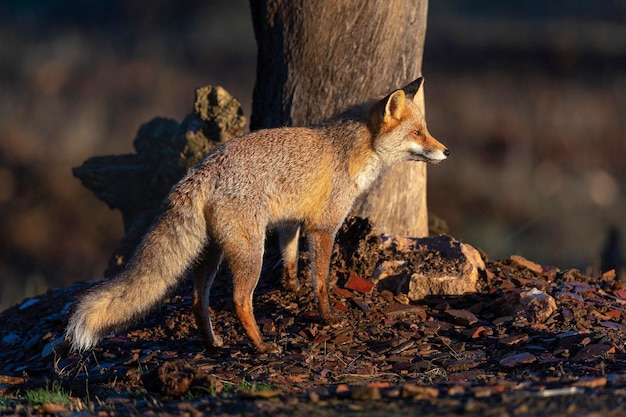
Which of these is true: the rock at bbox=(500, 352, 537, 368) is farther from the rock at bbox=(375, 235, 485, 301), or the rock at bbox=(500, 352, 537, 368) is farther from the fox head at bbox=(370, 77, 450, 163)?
the fox head at bbox=(370, 77, 450, 163)

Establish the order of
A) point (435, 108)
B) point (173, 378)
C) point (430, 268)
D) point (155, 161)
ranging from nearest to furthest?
point (173, 378), point (430, 268), point (155, 161), point (435, 108)

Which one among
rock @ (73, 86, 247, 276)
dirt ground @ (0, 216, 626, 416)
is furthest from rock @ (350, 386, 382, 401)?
rock @ (73, 86, 247, 276)

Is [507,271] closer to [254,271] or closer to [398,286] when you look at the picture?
[398,286]

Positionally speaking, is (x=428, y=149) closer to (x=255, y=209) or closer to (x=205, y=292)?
(x=255, y=209)

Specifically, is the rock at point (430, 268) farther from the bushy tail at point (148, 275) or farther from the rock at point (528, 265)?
the bushy tail at point (148, 275)

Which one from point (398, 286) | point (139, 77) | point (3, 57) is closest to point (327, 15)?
point (398, 286)

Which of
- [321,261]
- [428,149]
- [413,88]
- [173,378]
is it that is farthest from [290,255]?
[173,378]

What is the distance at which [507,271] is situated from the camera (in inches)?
373

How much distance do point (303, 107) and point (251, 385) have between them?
4.05 metres

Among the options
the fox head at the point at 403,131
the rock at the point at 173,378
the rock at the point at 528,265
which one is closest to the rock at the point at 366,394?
the rock at the point at 173,378

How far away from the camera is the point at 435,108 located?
2238cm

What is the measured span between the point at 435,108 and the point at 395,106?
45.6 feet

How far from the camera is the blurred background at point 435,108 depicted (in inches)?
769

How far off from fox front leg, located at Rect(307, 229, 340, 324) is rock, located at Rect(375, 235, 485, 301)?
722 millimetres
